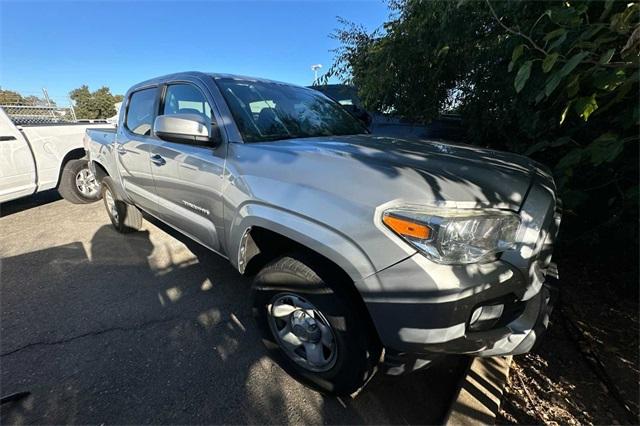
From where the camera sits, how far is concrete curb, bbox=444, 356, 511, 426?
5.72ft

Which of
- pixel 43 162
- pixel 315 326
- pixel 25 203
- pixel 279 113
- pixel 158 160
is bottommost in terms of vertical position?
pixel 25 203

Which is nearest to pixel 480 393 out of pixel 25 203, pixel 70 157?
pixel 70 157

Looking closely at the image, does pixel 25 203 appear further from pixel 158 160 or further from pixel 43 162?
pixel 158 160

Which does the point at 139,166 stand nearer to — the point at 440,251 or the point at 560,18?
the point at 440,251

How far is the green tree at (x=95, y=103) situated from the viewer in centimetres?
2830

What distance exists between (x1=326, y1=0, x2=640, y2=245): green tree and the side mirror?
1.83m

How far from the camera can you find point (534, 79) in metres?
2.79

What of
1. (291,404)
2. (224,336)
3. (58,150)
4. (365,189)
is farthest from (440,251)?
(58,150)

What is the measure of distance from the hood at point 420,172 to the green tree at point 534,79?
1.50ft

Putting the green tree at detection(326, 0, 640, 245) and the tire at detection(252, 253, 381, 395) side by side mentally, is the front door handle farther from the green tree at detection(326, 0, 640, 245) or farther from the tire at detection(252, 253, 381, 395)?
the green tree at detection(326, 0, 640, 245)

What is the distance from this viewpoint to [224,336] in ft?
7.99

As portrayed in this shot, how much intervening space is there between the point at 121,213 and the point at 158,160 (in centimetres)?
184

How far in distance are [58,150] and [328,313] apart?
578cm

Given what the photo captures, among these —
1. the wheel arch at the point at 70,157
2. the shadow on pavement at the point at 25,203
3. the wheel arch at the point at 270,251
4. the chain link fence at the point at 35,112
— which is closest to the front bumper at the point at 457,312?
the wheel arch at the point at 270,251
